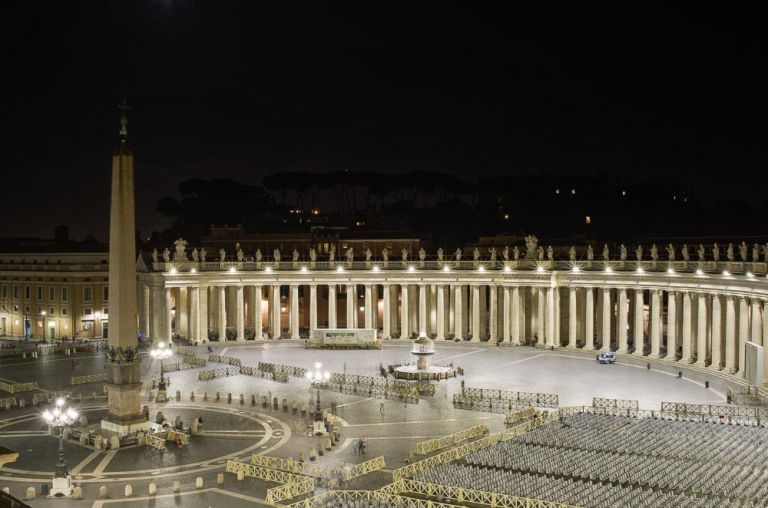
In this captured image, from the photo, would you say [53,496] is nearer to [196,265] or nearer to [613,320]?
[196,265]

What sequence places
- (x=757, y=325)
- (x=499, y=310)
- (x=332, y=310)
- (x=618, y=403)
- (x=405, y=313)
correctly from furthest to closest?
1. (x=332, y=310)
2. (x=405, y=313)
3. (x=499, y=310)
4. (x=757, y=325)
5. (x=618, y=403)

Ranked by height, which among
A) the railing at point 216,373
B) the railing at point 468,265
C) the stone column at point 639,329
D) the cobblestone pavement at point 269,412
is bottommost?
the cobblestone pavement at point 269,412

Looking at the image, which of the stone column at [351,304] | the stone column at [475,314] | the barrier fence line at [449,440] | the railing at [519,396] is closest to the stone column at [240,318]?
the stone column at [351,304]

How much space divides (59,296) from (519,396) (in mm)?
61991

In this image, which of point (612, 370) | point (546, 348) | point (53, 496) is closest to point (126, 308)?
point (53, 496)

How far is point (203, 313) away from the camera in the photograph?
76250 mm

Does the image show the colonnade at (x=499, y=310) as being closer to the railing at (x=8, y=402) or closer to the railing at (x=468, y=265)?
the railing at (x=468, y=265)

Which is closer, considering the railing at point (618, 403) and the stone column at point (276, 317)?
the railing at point (618, 403)

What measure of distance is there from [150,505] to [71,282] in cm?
6608

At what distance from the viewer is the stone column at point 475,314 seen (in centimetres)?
7600

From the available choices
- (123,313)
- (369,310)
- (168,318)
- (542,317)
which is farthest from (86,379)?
(542,317)

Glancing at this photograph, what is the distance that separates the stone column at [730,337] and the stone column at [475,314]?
81.5ft

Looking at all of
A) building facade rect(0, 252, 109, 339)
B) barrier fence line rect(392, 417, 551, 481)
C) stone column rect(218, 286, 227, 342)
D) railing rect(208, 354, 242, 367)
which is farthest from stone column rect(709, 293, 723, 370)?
building facade rect(0, 252, 109, 339)

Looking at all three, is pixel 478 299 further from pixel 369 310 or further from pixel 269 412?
pixel 269 412
